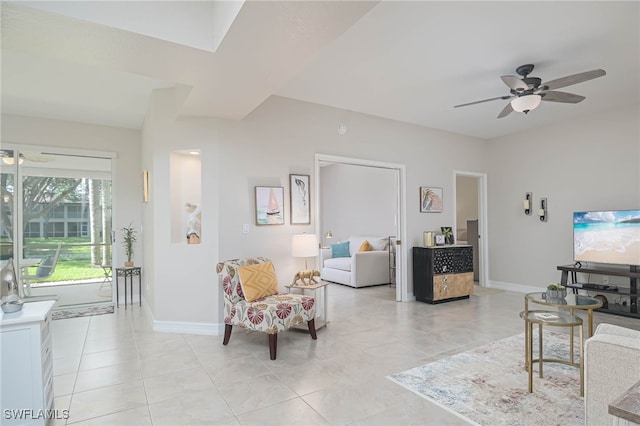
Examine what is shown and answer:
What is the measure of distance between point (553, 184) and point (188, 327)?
5997 mm

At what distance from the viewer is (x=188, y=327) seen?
13.1 ft

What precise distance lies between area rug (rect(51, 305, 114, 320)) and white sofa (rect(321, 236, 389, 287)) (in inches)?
155

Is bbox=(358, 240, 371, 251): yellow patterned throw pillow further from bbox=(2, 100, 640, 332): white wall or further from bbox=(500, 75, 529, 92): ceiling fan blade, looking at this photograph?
bbox=(500, 75, 529, 92): ceiling fan blade

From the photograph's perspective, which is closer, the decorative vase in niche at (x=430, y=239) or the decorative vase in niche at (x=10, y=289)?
the decorative vase in niche at (x=10, y=289)

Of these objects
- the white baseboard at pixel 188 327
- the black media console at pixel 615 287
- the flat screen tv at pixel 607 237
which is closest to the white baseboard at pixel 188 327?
the white baseboard at pixel 188 327

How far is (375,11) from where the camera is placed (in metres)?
2.56

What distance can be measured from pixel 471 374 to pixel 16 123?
642 cm

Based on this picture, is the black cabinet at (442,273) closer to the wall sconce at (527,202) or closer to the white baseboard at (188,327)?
the wall sconce at (527,202)

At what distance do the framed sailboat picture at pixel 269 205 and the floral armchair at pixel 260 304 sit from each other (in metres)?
0.61

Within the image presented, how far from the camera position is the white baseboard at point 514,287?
6012 mm

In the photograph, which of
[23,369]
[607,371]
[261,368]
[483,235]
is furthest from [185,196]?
[483,235]

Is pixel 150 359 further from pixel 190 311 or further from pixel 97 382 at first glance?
pixel 190 311

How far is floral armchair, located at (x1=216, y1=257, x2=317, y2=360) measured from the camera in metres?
3.20

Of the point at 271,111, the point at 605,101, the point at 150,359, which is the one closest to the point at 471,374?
the point at 150,359
